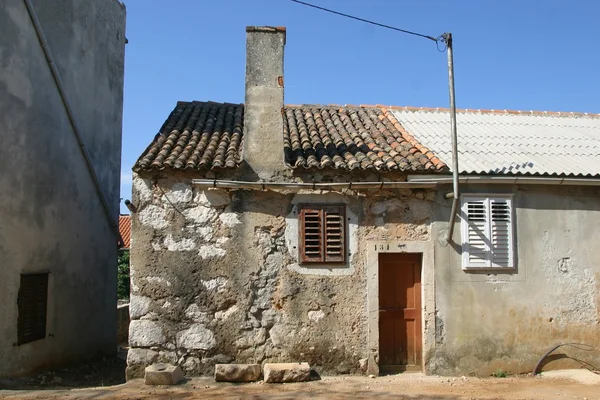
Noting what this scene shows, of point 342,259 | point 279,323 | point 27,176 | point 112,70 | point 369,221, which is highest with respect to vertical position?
point 112,70

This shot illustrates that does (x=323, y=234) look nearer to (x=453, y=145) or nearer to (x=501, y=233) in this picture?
(x=453, y=145)

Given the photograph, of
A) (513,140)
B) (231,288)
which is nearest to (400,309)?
(231,288)

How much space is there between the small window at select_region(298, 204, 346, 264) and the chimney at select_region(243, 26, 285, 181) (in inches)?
30.9

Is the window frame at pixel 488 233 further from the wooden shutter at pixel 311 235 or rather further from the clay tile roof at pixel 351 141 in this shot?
the wooden shutter at pixel 311 235

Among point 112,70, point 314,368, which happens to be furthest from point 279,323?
point 112,70

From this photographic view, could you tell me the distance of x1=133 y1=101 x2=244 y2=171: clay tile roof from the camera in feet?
26.7

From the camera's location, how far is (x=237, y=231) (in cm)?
823

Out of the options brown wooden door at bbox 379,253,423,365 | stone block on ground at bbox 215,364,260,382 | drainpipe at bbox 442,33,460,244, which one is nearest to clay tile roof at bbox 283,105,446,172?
drainpipe at bbox 442,33,460,244

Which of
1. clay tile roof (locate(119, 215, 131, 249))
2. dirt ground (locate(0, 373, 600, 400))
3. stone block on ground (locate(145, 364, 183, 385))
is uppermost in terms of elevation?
clay tile roof (locate(119, 215, 131, 249))

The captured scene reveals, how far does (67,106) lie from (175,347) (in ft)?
16.1

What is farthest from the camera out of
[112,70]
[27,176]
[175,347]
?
[112,70]

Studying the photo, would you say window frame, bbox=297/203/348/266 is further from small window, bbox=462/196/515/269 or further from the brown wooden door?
small window, bbox=462/196/515/269

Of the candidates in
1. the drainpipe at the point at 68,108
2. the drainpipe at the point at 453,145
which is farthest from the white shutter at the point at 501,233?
the drainpipe at the point at 68,108

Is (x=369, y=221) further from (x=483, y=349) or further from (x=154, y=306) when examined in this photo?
(x=154, y=306)
